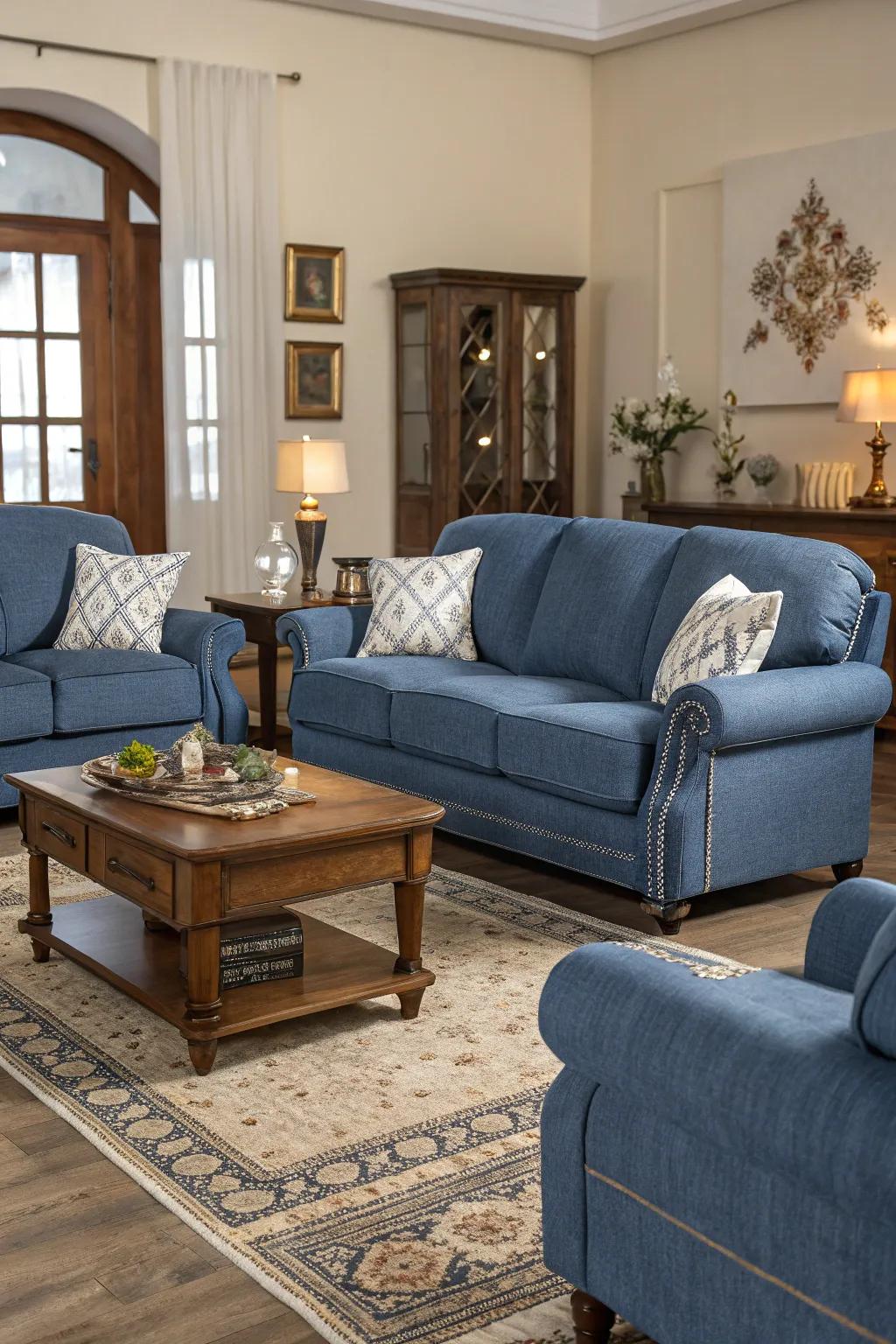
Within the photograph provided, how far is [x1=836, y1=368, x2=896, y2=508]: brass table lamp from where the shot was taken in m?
6.36

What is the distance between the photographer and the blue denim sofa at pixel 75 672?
472 centimetres

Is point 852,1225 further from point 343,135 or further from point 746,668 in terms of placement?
point 343,135

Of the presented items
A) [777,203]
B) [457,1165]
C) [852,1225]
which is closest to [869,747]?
[457,1165]

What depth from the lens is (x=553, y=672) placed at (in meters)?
4.64

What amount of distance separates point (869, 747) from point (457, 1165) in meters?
2.00

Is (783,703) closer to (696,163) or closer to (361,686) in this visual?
(361,686)

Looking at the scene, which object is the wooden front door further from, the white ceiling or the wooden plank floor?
the wooden plank floor

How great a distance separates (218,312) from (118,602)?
2.61 metres

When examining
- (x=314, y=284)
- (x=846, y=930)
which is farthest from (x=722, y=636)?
(x=314, y=284)

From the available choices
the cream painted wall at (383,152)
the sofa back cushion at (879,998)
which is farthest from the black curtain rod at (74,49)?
the sofa back cushion at (879,998)

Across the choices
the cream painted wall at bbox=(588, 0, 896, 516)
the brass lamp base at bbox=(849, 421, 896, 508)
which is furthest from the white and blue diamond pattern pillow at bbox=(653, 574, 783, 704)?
the cream painted wall at bbox=(588, 0, 896, 516)

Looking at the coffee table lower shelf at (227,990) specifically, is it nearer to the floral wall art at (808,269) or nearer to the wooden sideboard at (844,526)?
the wooden sideboard at (844,526)

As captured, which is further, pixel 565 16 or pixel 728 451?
pixel 565 16

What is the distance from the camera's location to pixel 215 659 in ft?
16.7
